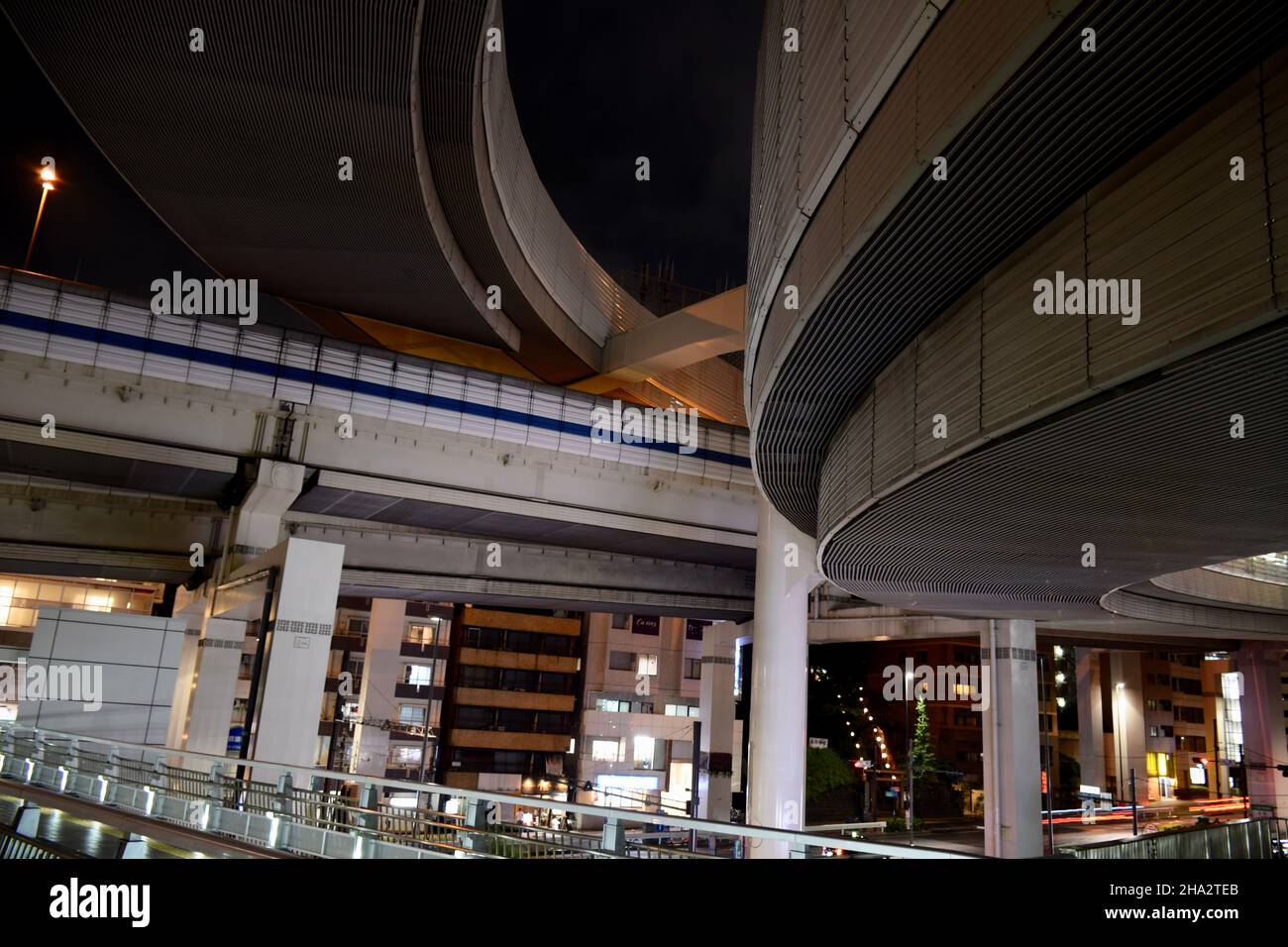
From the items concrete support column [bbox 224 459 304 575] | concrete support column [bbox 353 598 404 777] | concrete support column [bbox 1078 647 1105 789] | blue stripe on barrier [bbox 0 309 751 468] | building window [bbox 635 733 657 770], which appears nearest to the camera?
blue stripe on barrier [bbox 0 309 751 468]

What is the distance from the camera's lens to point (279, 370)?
17.8 metres

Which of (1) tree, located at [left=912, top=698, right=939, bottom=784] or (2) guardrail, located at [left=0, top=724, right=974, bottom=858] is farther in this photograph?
(1) tree, located at [left=912, top=698, right=939, bottom=784]

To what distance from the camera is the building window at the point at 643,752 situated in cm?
4950

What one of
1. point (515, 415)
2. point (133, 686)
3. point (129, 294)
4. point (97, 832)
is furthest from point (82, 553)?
point (97, 832)

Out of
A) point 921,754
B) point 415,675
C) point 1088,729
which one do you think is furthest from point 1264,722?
point 415,675

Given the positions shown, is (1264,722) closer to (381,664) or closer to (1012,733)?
(1012,733)

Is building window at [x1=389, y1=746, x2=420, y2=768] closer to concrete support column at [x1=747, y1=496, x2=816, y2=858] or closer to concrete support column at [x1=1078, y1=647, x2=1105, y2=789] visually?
concrete support column at [x1=747, y1=496, x2=816, y2=858]

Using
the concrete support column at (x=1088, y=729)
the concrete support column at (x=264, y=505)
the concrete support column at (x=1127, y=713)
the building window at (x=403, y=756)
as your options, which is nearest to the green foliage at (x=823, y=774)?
the concrete support column at (x=1088, y=729)

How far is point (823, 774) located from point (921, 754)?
28.0ft

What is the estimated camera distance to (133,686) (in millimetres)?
16547

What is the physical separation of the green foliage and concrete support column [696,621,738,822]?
1002 cm

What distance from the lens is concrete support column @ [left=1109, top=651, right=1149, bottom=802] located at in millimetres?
52031

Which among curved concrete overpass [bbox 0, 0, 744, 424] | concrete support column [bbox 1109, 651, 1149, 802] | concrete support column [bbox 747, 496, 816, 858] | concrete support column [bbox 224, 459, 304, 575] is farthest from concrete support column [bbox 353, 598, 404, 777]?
concrete support column [bbox 1109, 651, 1149, 802]
